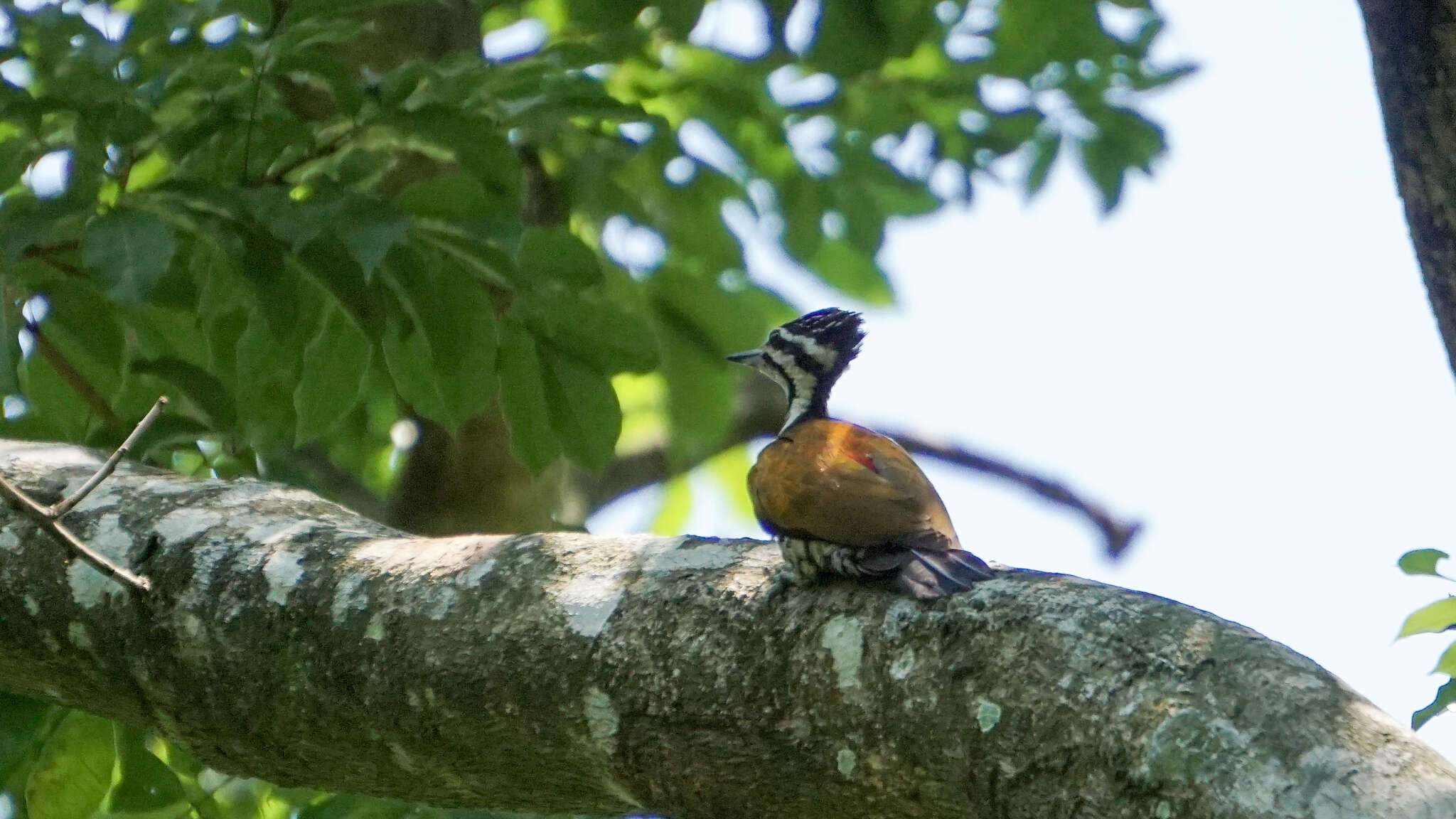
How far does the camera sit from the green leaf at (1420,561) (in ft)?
7.34

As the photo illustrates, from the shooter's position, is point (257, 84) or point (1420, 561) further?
point (257, 84)

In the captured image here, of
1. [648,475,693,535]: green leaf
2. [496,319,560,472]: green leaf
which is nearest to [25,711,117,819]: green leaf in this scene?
[496,319,560,472]: green leaf

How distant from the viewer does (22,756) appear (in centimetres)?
290

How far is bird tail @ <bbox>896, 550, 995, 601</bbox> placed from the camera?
6.41 feet

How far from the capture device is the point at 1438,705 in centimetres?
221

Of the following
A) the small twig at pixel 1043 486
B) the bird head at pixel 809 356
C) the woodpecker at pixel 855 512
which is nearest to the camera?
the woodpecker at pixel 855 512

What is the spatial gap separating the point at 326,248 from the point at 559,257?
0.63 meters

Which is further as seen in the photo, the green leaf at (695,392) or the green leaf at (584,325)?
the green leaf at (695,392)

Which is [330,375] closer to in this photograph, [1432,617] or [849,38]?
[849,38]

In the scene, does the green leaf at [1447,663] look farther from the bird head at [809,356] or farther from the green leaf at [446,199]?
the green leaf at [446,199]

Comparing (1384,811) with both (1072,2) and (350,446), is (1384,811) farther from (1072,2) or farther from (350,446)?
(350,446)

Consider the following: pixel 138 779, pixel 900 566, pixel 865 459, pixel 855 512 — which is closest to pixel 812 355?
pixel 865 459

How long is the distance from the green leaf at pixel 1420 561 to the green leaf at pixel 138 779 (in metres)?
2.57

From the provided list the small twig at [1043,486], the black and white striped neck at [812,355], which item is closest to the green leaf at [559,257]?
the black and white striped neck at [812,355]
